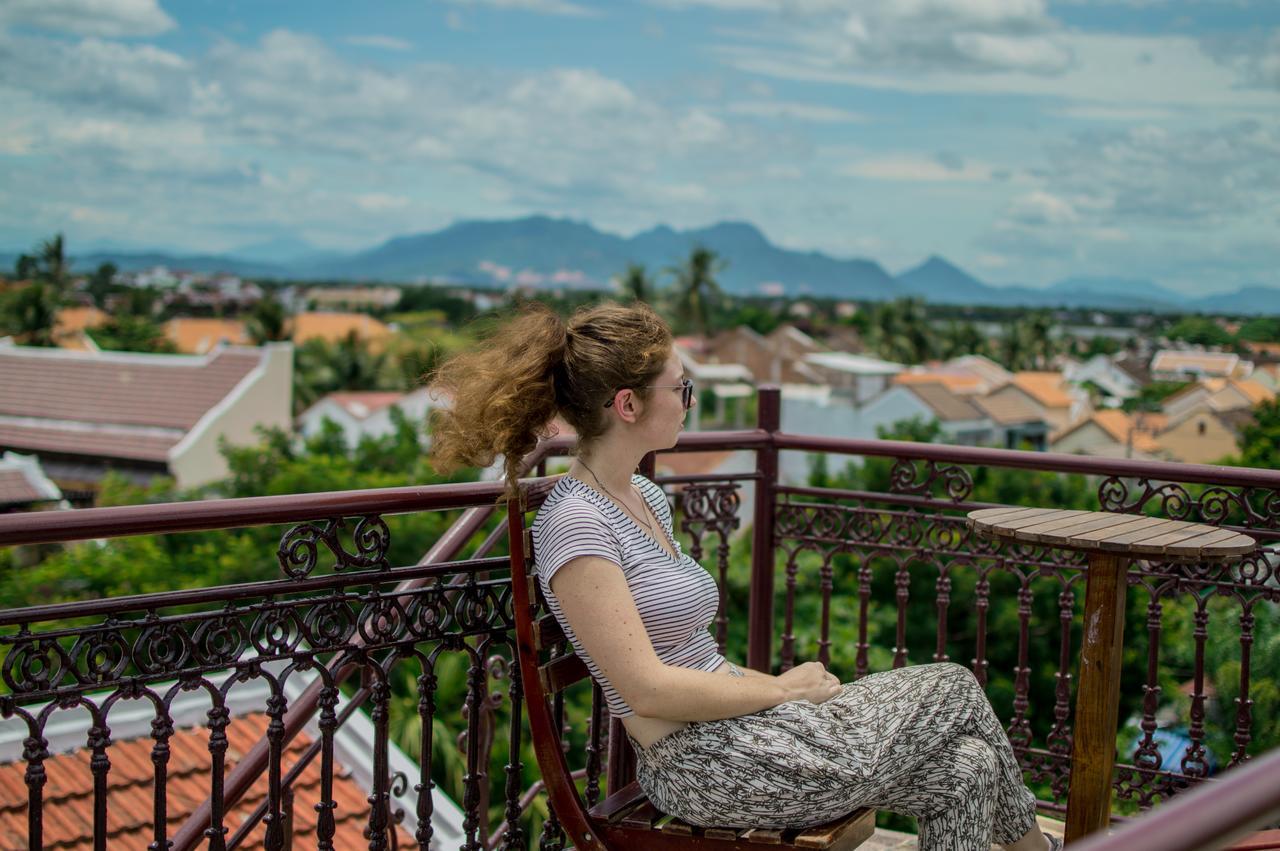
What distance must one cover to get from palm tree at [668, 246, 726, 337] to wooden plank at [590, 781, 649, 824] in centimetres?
7495

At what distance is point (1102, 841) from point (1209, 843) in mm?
91

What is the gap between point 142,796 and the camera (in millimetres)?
8859

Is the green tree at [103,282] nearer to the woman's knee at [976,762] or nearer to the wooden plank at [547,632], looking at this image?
the wooden plank at [547,632]

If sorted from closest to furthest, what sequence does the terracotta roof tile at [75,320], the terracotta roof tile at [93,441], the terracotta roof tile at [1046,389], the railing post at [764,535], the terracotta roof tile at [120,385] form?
the railing post at [764,535], the terracotta roof tile at [93,441], the terracotta roof tile at [120,385], the terracotta roof tile at [1046,389], the terracotta roof tile at [75,320]

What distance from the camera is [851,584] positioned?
2398 cm

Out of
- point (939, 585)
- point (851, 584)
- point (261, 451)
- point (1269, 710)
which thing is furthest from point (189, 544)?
point (939, 585)

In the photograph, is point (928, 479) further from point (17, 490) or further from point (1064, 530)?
point (17, 490)

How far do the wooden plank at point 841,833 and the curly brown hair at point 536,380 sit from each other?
0.89 m

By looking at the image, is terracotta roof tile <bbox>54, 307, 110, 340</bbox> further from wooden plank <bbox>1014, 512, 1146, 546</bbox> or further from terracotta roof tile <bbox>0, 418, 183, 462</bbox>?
wooden plank <bbox>1014, 512, 1146, 546</bbox>

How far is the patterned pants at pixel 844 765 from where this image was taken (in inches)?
88.8

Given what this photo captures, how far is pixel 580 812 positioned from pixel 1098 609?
4.01ft

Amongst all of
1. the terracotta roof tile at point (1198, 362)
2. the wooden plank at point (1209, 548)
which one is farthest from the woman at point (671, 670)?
the terracotta roof tile at point (1198, 362)

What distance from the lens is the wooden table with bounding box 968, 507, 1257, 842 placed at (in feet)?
8.20

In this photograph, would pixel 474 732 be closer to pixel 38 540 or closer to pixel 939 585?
pixel 38 540
